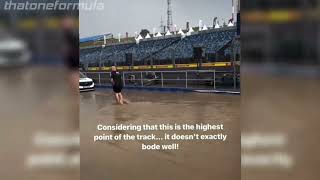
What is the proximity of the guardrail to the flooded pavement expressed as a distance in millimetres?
56

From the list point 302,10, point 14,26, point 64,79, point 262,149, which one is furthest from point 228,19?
point 14,26

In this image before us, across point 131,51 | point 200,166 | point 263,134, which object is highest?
point 131,51

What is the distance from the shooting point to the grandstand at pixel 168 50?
2.66 meters

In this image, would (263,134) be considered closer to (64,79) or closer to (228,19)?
(228,19)

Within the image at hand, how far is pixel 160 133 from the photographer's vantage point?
268cm

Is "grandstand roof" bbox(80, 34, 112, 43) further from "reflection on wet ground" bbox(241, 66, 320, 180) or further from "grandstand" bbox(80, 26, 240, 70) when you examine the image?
"reflection on wet ground" bbox(241, 66, 320, 180)

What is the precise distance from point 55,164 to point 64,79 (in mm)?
519

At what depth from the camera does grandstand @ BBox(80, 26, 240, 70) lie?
266cm

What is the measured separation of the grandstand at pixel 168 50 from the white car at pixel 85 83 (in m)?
0.06

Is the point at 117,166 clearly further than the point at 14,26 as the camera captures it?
Yes

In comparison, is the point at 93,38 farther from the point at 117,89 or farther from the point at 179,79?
the point at 179,79

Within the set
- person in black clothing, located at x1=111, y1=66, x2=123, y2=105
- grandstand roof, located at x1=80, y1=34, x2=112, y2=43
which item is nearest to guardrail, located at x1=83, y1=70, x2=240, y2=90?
person in black clothing, located at x1=111, y1=66, x2=123, y2=105

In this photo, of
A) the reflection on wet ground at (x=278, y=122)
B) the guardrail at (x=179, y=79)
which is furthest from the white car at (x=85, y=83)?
the reflection on wet ground at (x=278, y=122)

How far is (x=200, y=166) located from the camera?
9.00 feet
